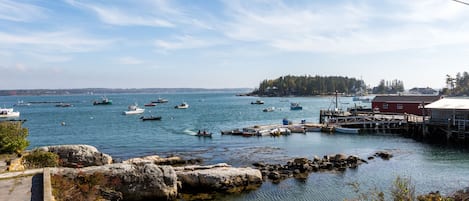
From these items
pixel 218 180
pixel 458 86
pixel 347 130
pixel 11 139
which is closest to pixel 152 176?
pixel 218 180

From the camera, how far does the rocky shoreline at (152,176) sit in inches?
810

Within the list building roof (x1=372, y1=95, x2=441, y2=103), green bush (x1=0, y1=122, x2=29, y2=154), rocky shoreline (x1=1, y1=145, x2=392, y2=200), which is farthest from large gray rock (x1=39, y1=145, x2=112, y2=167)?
building roof (x1=372, y1=95, x2=441, y2=103)

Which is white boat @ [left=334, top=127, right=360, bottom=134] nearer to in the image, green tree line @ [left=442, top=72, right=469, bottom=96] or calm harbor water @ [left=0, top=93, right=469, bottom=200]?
calm harbor water @ [left=0, top=93, right=469, bottom=200]

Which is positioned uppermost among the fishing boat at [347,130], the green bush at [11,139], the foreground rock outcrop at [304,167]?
the green bush at [11,139]

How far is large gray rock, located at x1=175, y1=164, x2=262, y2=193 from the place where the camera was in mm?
26219

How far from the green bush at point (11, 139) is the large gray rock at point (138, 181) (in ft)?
23.1

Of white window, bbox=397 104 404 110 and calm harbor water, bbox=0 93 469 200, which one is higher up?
white window, bbox=397 104 404 110

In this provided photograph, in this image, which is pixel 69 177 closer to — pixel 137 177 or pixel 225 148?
pixel 137 177

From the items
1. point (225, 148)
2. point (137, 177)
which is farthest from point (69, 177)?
point (225, 148)

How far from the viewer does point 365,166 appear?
1346 inches

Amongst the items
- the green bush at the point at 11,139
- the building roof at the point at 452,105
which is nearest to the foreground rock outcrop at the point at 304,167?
the green bush at the point at 11,139

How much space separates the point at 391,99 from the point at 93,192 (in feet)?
194

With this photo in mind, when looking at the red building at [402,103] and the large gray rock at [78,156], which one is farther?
the red building at [402,103]

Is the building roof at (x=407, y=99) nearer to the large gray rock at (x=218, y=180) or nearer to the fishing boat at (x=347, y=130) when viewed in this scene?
the fishing boat at (x=347, y=130)
